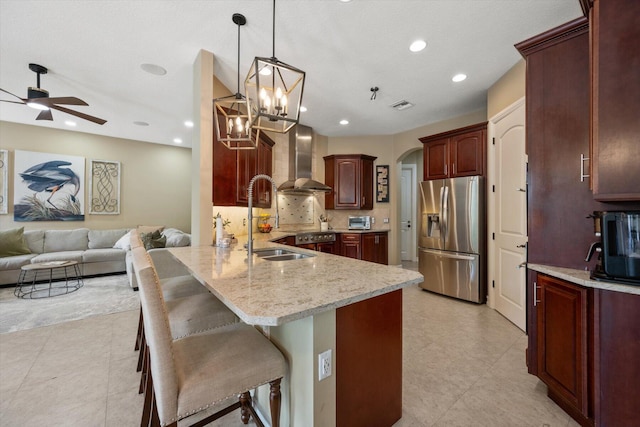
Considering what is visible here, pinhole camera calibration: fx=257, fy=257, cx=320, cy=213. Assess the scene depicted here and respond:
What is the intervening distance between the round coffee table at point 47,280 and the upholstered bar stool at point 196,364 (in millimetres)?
4156

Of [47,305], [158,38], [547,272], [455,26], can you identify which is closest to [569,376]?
[547,272]

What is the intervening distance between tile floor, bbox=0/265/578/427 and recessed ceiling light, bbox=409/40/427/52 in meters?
2.95

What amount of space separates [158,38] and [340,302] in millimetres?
2947

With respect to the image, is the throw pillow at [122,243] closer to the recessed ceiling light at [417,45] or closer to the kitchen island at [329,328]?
the kitchen island at [329,328]

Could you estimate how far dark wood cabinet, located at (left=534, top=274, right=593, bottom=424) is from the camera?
1.44 m

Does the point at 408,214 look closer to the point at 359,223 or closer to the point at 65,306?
the point at 359,223

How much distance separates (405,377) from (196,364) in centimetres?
162

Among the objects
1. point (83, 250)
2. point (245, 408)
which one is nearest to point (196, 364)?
point (245, 408)

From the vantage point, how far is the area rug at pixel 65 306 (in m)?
3.02

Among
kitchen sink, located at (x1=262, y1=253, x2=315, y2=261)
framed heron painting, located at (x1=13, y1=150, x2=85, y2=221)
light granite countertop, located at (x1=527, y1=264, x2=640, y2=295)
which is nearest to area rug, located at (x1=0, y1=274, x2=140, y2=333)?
framed heron painting, located at (x1=13, y1=150, x2=85, y2=221)

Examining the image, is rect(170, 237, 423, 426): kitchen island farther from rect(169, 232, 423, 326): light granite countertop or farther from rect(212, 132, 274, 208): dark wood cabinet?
rect(212, 132, 274, 208): dark wood cabinet

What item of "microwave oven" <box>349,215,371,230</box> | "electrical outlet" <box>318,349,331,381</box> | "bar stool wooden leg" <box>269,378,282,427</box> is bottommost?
"bar stool wooden leg" <box>269,378,282,427</box>

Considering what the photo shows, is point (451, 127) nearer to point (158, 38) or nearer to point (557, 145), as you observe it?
point (557, 145)

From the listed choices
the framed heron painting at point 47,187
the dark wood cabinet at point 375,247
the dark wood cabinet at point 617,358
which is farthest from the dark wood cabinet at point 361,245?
the framed heron painting at point 47,187
